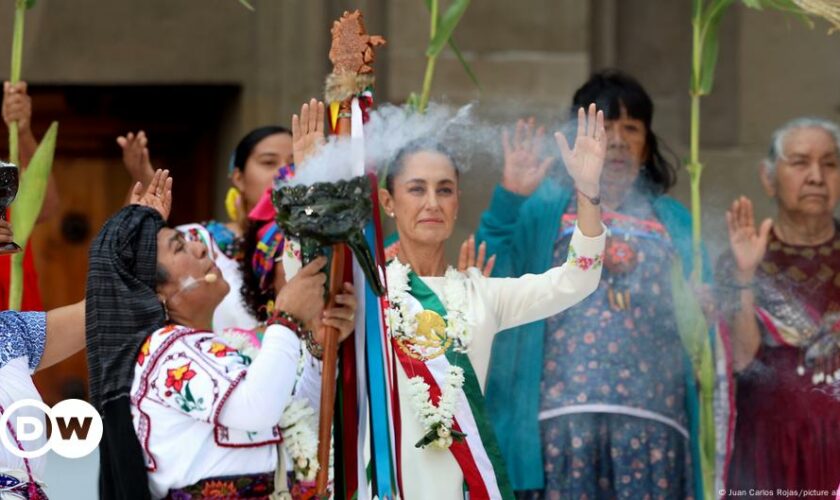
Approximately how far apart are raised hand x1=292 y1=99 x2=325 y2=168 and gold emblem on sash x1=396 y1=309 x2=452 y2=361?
0.57 metres

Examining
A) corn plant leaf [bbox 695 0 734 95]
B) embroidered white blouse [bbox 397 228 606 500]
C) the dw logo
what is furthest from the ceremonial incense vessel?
corn plant leaf [bbox 695 0 734 95]

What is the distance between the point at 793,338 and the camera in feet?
16.7

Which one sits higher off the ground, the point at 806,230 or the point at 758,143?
the point at 758,143

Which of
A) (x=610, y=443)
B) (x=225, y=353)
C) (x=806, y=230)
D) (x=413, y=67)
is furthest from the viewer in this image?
(x=413, y=67)

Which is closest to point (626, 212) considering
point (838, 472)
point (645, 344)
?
point (645, 344)

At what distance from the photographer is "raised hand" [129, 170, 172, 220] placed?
13.7 ft

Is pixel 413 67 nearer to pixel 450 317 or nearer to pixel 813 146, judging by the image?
pixel 813 146

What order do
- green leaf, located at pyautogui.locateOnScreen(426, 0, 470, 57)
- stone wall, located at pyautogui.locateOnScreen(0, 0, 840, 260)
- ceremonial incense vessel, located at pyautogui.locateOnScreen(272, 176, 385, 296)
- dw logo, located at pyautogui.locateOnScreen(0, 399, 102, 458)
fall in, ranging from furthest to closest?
stone wall, located at pyautogui.locateOnScreen(0, 0, 840, 260) → green leaf, located at pyautogui.locateOnScreen(426, 0, 470, 57) → dw logo, located at pyautogui.locateOnScreen(0, 399, 102, 458) → ceremonial incense vessel, located at pyautogui.locateOnScreen(272, 176, 385, 296)

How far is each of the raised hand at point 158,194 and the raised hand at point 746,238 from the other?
5.77ft

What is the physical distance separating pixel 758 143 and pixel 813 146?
64.9 inches

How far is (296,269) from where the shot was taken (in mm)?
4066

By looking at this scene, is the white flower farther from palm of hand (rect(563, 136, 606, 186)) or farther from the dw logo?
palm of hand (rect(563, 136, 606, 186))

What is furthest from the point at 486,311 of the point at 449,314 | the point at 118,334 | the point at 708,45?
the point at 708,45

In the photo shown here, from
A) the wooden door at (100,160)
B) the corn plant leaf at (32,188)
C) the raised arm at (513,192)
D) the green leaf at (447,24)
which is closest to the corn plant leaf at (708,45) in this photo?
the raised arm at (513,192)
